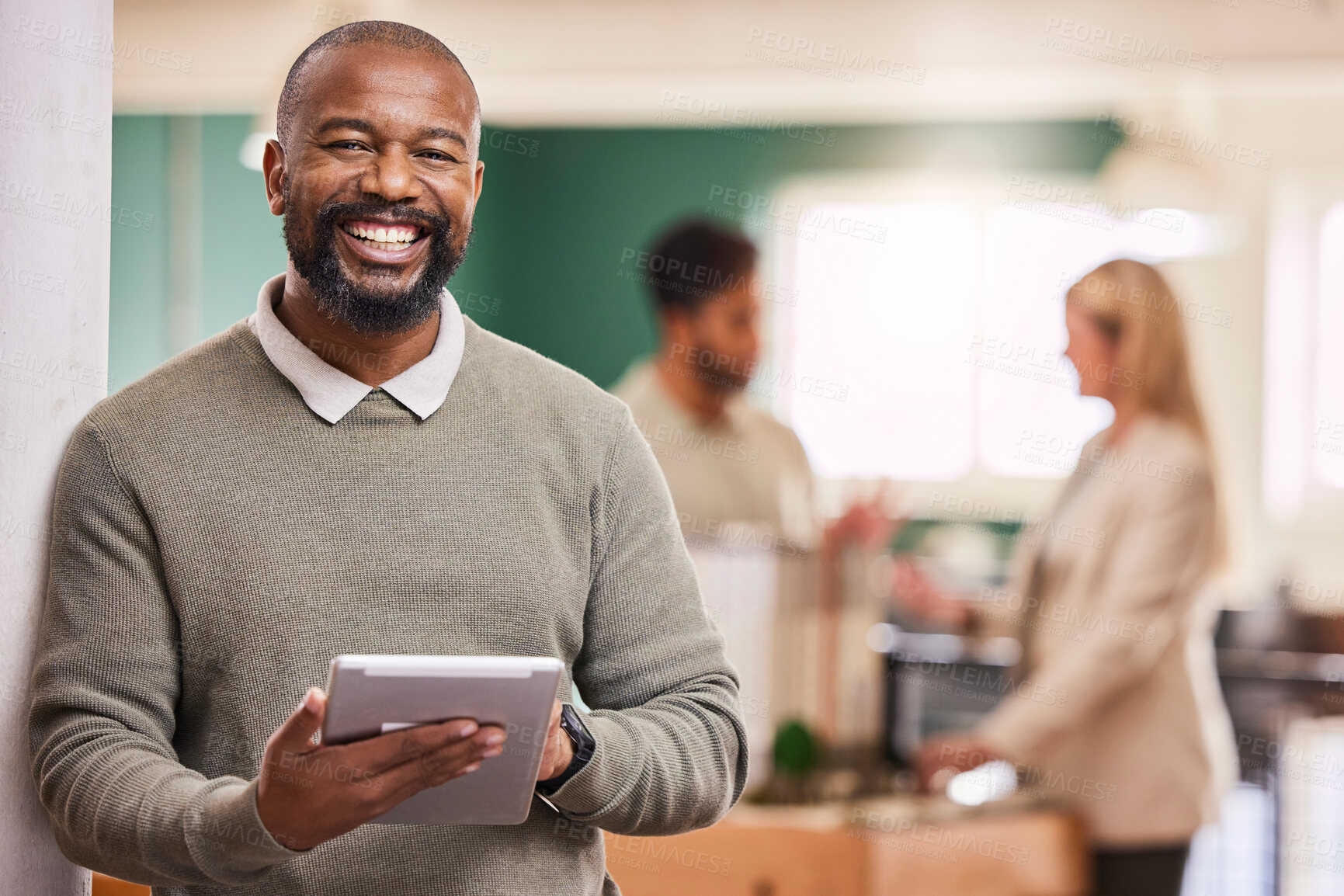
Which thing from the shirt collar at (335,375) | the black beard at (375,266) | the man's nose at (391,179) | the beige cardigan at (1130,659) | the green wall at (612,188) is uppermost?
the green wall at (612,188)

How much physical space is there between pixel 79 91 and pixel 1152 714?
2.30m

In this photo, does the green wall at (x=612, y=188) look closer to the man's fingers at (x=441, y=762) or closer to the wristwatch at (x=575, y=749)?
the wristwatch at (x=575, y=749)

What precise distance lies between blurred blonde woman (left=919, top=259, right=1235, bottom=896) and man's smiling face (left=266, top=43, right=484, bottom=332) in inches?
70.5

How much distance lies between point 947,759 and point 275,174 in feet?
6.46

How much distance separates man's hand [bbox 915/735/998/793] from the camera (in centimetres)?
280

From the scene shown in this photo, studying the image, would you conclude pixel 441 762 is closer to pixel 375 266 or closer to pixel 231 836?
pixel 231 836

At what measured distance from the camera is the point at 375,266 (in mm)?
1346

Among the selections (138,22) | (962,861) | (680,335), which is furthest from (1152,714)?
(138,22)

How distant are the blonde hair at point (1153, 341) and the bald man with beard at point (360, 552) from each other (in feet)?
5.20

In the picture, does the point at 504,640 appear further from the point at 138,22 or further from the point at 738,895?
the point at 138,22

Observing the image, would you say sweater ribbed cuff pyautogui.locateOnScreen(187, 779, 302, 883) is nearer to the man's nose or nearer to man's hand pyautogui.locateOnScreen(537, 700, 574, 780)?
man's hand pyautogui.locateOnScreen(537, 700, 574, 780)

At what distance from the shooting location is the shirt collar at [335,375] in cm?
137

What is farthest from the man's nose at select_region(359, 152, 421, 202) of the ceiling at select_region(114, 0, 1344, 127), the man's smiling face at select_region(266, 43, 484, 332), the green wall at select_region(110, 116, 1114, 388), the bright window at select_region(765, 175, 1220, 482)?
the bright window at select_region(765, 175, 1220, 482)

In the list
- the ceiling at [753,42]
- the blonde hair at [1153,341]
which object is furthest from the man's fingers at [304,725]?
the ceiling at [753,42]
